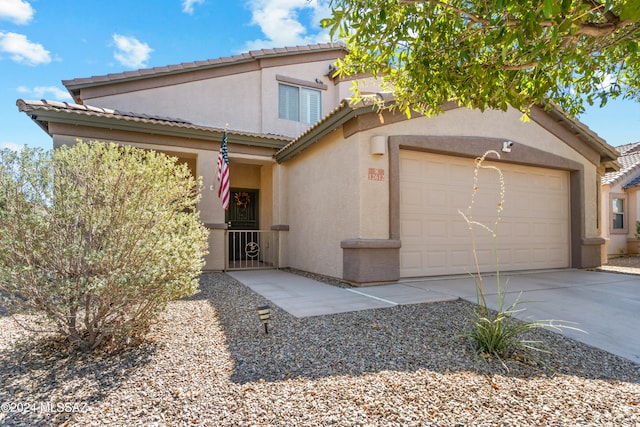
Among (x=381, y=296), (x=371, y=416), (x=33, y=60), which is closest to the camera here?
(x=371, y=416)

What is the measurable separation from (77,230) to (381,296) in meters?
4.31

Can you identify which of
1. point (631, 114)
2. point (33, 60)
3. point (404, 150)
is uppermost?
point (33, 60)

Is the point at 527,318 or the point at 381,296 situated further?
the point at 381,296

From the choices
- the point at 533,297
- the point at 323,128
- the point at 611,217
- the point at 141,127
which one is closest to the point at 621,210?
the point at 611,217

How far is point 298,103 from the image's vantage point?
12.1 m

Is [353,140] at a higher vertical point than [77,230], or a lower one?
higher

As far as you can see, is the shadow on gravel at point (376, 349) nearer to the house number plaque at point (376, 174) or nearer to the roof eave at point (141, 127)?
the house number plaque at point (376, 174)

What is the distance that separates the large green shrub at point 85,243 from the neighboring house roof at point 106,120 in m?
4.63

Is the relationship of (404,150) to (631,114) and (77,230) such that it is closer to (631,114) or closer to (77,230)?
(631,114)

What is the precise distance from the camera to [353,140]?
6520 mm

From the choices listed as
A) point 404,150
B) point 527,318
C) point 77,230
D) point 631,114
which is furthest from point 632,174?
point 77,230

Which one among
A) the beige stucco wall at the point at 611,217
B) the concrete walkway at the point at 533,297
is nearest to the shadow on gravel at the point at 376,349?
the concrete walkway at the point at 533,297

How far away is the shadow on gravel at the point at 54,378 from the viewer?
7.58 feet

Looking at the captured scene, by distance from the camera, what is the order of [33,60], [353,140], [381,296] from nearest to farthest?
[381,296]
[353,140]
[33,60]
